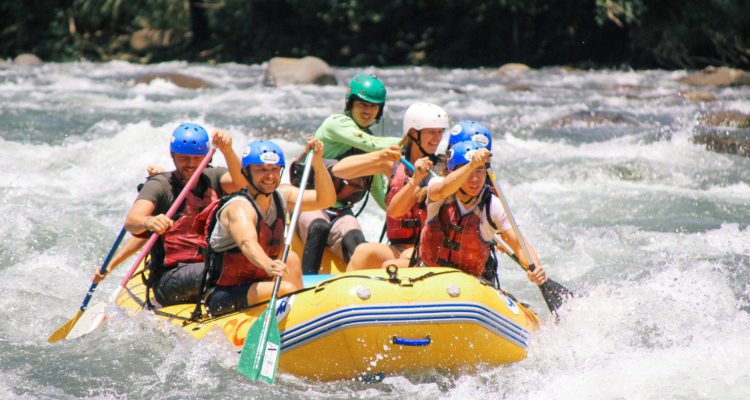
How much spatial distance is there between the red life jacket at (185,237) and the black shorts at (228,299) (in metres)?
0.47

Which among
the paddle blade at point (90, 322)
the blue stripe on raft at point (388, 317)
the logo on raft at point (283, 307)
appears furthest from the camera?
the paddle blade at point (90, 322)

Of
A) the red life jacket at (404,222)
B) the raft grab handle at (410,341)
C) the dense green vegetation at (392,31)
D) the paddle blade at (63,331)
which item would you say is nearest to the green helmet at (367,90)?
the red life jacket at (404,222)

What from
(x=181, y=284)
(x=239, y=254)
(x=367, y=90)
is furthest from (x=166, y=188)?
(x=367, y=90)

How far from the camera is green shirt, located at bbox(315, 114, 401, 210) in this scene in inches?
234

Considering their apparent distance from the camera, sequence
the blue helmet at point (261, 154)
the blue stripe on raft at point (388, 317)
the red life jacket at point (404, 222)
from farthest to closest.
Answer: the red life jacket at point (404, 222)
the blue helmet at point (261, 154)
the blue stripe on raft at point (388, 317)

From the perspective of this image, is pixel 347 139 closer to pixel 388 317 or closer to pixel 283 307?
pixel 283 307

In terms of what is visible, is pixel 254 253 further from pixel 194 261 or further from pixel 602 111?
pixel 602 111

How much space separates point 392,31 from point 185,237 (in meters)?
18.4

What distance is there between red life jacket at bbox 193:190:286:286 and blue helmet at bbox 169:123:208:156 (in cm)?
40

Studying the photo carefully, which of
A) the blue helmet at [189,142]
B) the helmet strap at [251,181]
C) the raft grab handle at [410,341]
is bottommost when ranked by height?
the raft grab handle at [410,341]

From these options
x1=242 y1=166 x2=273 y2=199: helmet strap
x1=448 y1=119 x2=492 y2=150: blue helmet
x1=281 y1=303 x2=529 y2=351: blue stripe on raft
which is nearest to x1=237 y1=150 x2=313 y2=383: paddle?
x1=281 y1=303 x2=529 y2=351: blue stripe on raft

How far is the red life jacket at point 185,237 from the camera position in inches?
219

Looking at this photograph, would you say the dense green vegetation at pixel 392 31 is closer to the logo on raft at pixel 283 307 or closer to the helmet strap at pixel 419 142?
the helmet strap at pixel 419 142

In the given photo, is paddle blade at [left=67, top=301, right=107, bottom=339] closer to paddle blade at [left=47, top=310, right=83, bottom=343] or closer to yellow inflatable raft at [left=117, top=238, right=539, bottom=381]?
paddle blade at [left=47, top=310, right=83, bottom=343]
